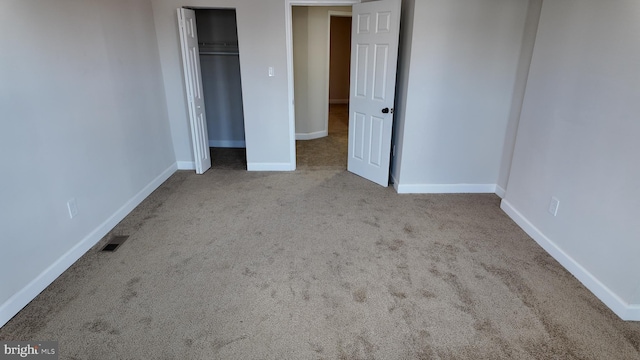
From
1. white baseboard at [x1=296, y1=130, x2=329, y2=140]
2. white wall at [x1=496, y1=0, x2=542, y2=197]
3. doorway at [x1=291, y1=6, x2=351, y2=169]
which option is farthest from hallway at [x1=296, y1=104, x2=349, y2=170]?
white wall at [x1=496, y1=0, x2=542, y2=197]

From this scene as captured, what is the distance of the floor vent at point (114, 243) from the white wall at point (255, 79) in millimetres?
1808

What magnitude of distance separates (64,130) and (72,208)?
1.97 ft

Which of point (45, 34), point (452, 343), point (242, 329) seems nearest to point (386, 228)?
point (452, 343)

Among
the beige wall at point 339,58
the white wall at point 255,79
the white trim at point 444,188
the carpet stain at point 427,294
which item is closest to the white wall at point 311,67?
the white wall at point 255,79

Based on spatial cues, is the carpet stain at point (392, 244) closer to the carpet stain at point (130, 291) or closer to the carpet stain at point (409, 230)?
the carpet stain at point (409, 230)

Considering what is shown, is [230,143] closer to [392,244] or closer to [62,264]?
[62,264]

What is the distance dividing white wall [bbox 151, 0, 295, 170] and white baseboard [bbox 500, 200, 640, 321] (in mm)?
2813

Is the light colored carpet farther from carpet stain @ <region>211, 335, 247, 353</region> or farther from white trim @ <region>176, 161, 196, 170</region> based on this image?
white trim @ <region>176, 161, 196, 170</region>

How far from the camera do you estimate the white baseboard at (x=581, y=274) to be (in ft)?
7.17

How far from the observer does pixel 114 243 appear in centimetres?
300

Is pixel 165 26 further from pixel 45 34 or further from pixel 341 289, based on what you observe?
pixel 341 289

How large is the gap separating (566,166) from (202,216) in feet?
10.5

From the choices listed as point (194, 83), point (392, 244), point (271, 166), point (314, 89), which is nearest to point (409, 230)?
point (392, 244)

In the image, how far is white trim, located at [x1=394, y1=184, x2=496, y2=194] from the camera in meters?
4.04
